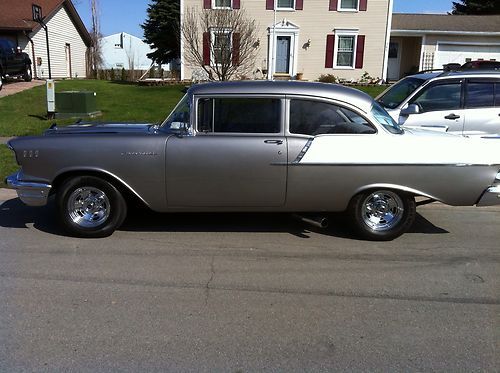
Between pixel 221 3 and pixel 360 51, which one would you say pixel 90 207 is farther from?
pixel 360 51

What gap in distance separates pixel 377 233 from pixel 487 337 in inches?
79.8

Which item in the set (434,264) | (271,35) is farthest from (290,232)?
(271,35)

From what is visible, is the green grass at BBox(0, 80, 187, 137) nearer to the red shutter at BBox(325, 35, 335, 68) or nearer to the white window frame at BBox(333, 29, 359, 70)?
the red shutter at BBox(325, 35, 335, 68)

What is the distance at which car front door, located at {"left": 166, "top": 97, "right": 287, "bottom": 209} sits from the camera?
201 inches

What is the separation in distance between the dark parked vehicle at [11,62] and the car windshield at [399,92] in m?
16.6

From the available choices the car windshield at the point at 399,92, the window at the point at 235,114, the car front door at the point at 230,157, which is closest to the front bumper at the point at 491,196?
the car front door at the point at 230,157

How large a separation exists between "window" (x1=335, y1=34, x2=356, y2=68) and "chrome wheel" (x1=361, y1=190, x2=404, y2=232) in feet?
66.2

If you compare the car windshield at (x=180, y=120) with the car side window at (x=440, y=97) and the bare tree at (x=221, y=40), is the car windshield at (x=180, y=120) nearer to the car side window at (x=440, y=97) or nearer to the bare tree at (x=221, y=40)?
the car side window at (x=440, y=97)

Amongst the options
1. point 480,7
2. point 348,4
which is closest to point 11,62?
point 348,4

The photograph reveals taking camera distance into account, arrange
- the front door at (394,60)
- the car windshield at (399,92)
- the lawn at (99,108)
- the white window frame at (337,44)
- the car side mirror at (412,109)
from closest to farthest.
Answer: the car side mirror at (412,109), the car windshield at (399,92), the lawn at (99,108), the white window frame at (337,44), the front door at (394,60)

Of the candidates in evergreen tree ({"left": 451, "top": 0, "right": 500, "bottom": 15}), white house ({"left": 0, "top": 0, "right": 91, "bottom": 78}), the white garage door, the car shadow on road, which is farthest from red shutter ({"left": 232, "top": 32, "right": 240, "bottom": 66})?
evergreen tree ({"left": 451, "top": 0, "right": 500, "bottom": 15})

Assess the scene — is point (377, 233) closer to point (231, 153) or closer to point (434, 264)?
point (434, 264)

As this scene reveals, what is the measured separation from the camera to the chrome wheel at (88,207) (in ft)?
17.4

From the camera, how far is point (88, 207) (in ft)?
17.6
